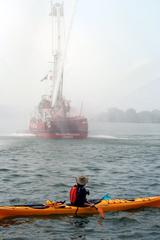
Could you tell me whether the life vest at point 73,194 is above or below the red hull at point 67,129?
below

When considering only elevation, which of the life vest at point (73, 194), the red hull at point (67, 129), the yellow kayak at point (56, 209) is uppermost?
the red hull at point (67, 129)

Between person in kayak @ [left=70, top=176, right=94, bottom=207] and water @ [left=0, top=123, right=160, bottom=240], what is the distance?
922mm

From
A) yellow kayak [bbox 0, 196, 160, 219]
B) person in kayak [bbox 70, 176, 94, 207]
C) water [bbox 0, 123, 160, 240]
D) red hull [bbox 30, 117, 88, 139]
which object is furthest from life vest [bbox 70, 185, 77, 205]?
red hull [bbox 30, 117, 88, 139]

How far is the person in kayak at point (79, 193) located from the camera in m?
26.2

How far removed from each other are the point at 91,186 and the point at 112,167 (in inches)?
545

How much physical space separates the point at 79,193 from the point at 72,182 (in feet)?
43.0

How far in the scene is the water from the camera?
24125mm

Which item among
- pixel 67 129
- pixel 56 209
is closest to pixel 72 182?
pixel 56 209

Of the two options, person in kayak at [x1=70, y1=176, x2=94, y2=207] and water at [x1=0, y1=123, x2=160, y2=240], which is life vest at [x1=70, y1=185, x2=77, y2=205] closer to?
person in kayak at [x1=70, y1=176, x2=94, y2=207]

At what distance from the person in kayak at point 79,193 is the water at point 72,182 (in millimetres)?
922

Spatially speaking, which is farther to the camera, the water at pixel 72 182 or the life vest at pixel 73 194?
the life vest at pixel 73 194

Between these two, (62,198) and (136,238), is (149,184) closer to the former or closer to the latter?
(62,198)

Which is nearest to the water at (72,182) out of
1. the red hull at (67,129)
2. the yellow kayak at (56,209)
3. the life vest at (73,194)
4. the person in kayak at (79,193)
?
the yellow kayak at (56,209)

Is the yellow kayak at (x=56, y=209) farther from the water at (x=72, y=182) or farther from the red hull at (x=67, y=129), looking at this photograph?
the red hull at (x=67, y=129)
